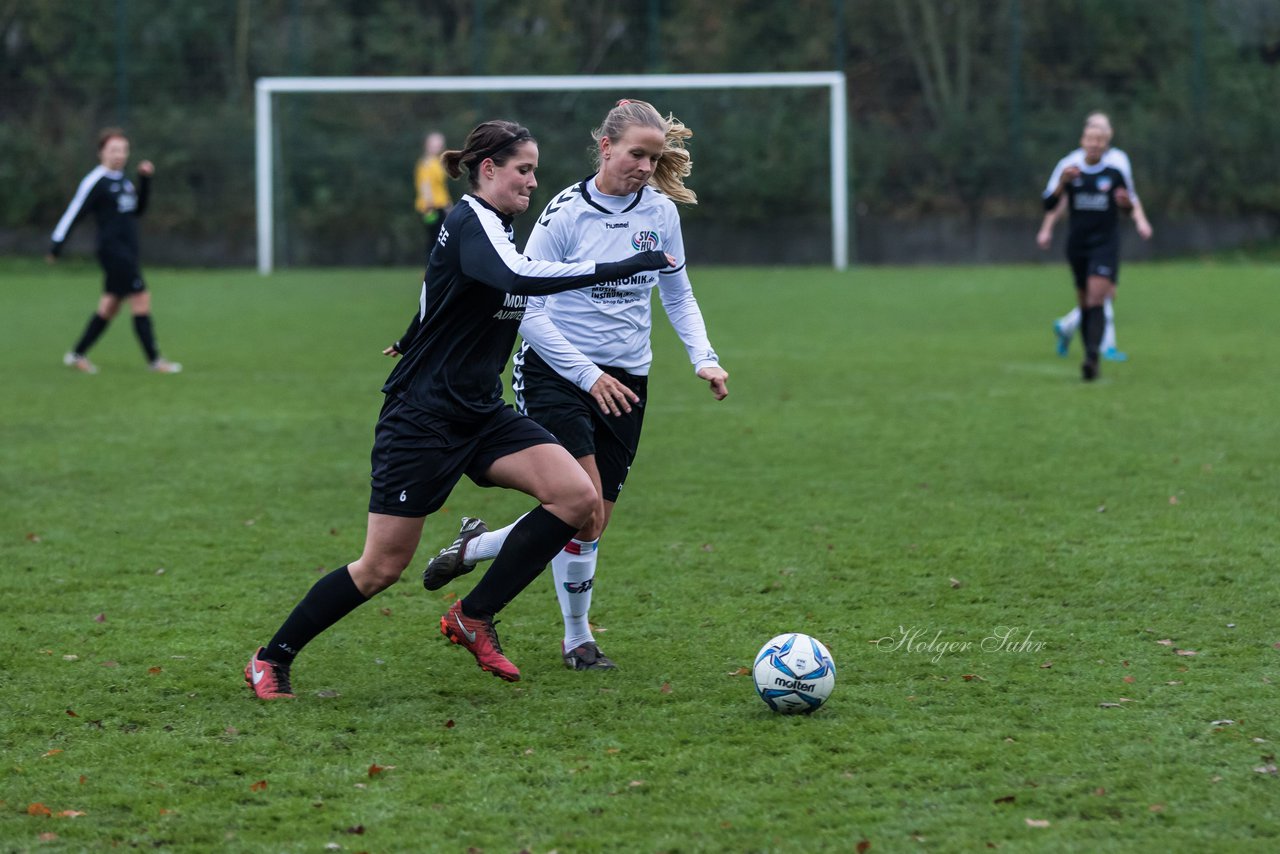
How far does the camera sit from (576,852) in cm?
377

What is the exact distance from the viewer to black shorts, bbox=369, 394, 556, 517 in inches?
195

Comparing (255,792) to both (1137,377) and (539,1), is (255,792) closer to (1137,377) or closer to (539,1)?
(1137,377)

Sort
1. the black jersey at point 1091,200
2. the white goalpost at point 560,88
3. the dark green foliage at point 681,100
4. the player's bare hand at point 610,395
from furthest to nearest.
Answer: the dark green foliage at point 681,100, the white goalpost at point 560,88, the black jersey at point 1091,200, the player's bare hand at point 610,395

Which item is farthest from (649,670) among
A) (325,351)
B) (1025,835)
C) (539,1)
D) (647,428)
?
(539,1)

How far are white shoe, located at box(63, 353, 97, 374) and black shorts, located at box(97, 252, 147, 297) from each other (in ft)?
2.76

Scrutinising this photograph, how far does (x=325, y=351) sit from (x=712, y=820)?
492 inches

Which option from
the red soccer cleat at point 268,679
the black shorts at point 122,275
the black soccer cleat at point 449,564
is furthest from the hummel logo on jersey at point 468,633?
the black shorts at point 122,275

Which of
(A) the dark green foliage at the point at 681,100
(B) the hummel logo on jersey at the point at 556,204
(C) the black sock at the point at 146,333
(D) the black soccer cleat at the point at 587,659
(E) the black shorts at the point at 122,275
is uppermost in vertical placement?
(A) the dark green foliage at the point at 681,100

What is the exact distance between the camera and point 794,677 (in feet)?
15.6

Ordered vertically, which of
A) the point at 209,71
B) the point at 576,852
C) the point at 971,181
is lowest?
the point at 576,852

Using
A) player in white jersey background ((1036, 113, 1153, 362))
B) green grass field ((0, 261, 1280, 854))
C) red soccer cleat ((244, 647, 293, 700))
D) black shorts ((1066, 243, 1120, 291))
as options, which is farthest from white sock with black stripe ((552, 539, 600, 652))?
player in white jersey background ((1036, 113, 1153, 362))

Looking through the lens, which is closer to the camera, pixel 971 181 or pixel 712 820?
pixel 712 820

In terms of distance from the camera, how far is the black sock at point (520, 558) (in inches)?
202

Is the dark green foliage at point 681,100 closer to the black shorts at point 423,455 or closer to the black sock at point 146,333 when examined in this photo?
the black sock at point 146,333
